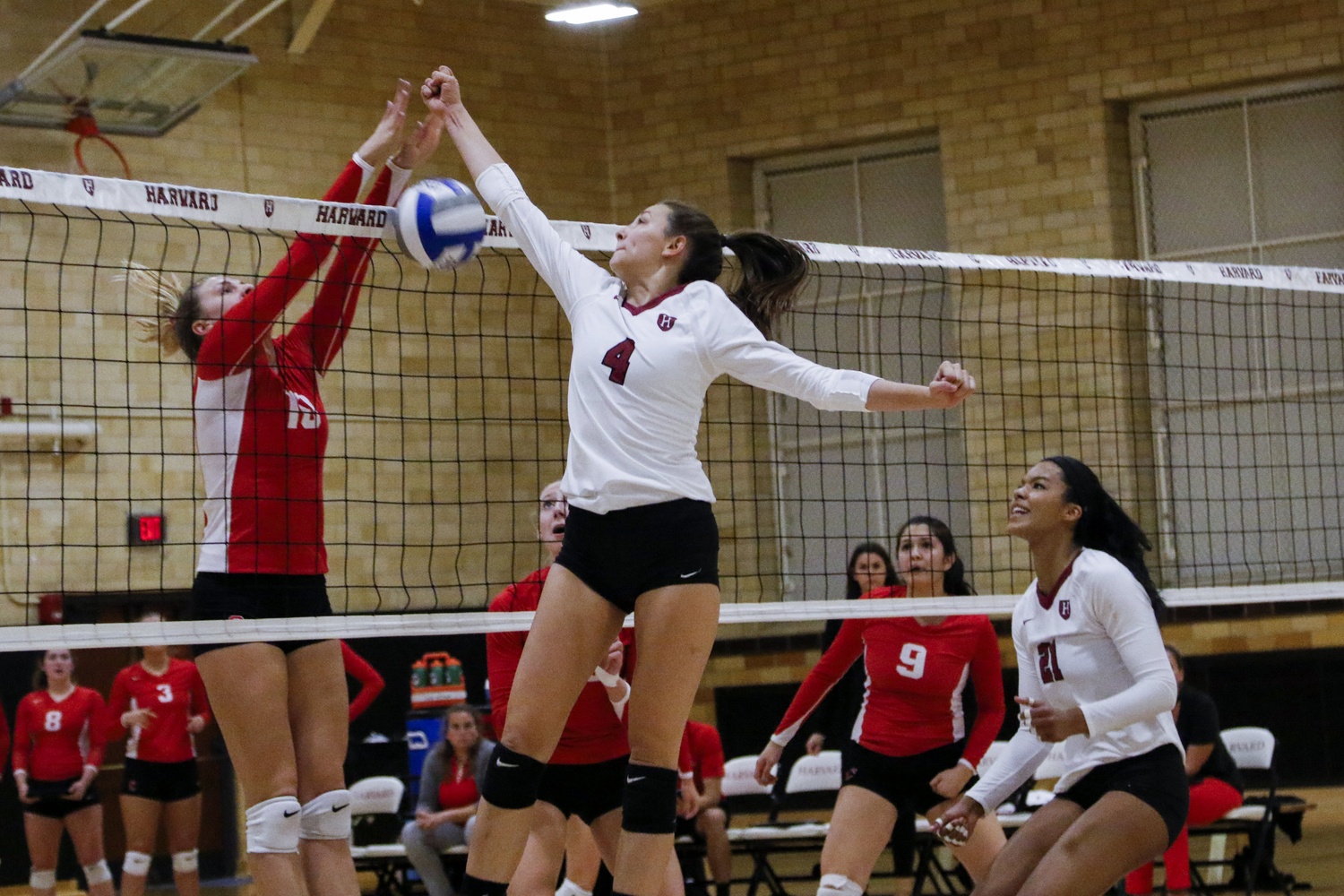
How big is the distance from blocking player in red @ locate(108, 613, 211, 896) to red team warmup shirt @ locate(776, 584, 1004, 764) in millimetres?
4421

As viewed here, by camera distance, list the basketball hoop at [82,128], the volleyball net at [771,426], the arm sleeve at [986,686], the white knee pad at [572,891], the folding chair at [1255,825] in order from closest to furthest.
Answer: the white knee pad at [572,891], the arm sleeve at [986,686], the folding chair at [1255,825], the volleyball net at [771,426], the basketball hoop at [82,128]

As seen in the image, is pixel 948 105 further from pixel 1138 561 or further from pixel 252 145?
pixel 1138 561

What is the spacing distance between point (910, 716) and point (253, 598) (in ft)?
8.91

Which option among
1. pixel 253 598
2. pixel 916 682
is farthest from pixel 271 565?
pixel 916 682

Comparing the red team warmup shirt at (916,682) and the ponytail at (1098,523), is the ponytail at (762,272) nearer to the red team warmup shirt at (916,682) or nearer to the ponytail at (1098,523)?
the ponytail at (1098,523)

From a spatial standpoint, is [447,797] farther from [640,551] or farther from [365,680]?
[640,551]

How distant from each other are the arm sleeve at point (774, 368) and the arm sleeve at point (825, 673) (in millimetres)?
2453

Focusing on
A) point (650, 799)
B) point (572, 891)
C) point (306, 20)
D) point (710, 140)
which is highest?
point (306, 20)

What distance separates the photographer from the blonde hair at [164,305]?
4.86 metres

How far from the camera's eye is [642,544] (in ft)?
13.7

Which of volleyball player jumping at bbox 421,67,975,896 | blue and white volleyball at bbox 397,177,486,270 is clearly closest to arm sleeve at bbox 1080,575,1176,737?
volleyball player jumping at bbox 421,67,975,896

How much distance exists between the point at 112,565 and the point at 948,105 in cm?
703

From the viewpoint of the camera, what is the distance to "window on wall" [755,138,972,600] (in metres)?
12.8

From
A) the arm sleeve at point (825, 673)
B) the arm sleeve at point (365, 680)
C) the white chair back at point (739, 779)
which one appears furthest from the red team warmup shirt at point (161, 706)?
the arm sleeve at point (825, 673)
